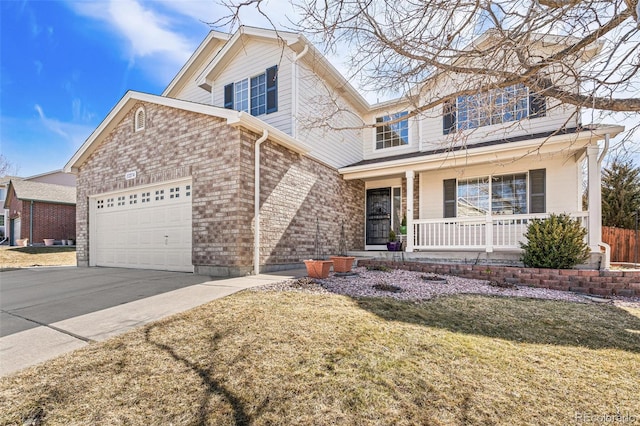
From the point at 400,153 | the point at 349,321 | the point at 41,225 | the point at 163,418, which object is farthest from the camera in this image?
the point at 41,225

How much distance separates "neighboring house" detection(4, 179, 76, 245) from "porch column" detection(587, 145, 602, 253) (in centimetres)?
2816

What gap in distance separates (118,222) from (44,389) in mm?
8481

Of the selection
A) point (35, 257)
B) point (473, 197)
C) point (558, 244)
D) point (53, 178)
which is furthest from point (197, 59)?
point (53, 178)

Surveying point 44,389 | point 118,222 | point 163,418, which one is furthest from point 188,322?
point 118,222

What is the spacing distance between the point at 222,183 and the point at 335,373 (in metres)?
5.54

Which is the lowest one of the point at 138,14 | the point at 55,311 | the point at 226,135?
the point at 55,311

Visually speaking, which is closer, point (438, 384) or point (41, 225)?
point (438, 384)

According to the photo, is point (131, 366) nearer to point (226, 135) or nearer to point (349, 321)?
point (349, 321)

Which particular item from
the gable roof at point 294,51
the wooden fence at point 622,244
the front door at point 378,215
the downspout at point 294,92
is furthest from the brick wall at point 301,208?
the wooden fence at point 622,244

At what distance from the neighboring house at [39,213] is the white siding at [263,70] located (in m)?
18.4

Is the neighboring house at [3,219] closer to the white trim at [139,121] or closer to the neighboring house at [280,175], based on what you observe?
the neighboring house at [280,175]

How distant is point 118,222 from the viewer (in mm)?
9484

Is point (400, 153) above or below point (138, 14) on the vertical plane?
below

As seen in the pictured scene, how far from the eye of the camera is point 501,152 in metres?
8.28
